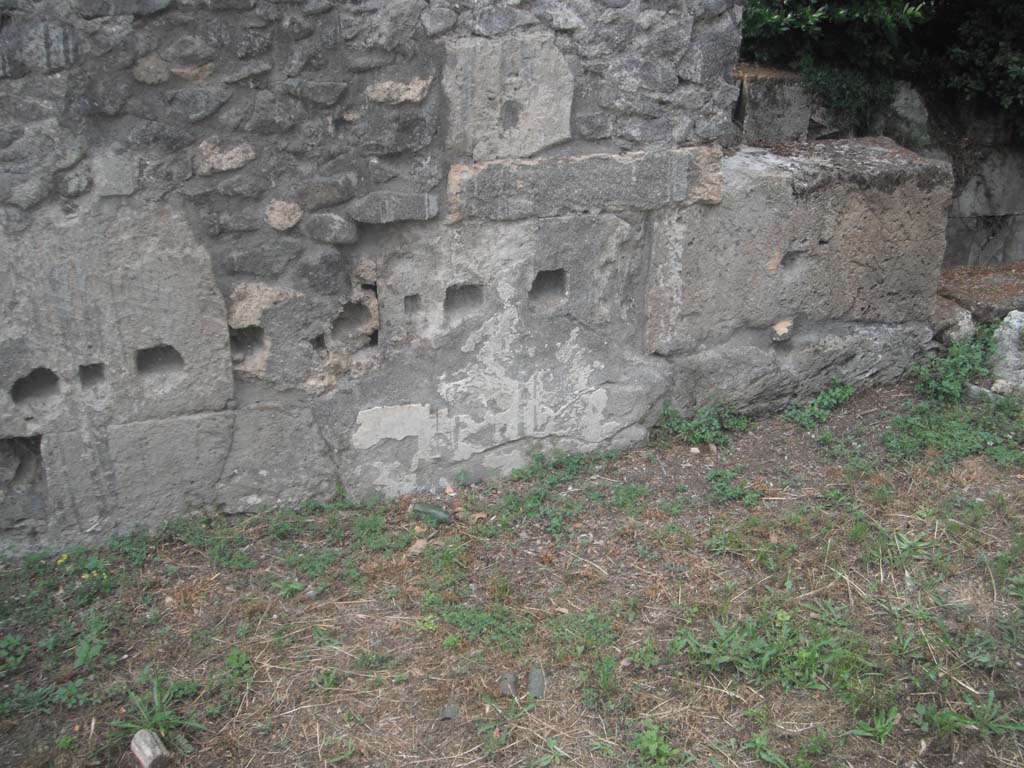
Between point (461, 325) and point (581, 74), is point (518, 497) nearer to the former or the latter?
point (461, 325)

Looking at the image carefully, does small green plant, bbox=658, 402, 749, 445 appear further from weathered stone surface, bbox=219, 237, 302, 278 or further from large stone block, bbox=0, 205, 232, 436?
large stone block, bbox=0, 205, 232, 436

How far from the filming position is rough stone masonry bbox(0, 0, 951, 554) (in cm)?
268

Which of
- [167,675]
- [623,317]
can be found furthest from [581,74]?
[167,675]

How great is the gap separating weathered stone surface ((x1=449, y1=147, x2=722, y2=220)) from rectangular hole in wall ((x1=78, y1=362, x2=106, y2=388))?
1.26m

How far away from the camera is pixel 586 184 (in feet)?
10.5

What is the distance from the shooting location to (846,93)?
496cm

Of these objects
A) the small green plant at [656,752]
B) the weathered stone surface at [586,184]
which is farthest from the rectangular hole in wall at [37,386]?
the small green plant at [656,752]

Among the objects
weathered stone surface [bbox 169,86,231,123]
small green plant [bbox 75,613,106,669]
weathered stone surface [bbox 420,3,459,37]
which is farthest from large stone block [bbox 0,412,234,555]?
weathered stone surface [bbox 420,3,459,37]

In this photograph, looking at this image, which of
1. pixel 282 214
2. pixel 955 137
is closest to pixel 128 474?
pixel 282 214

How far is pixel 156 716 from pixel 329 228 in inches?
60.4

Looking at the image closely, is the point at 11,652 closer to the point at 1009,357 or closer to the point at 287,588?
the point at 287,588

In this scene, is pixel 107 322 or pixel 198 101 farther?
pixel 107 322

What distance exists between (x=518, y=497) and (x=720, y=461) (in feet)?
2.75

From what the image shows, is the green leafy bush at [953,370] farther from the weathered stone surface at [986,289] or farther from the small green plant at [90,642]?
the small green plant at [90,642]
